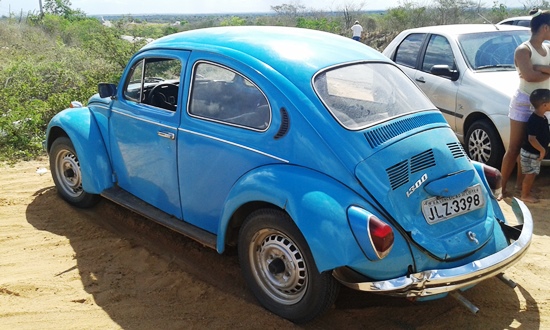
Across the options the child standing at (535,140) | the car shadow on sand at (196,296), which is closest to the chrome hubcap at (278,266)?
the car shadow on sand at (196,296)

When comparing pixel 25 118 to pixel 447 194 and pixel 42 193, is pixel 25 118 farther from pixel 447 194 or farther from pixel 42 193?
pixel 447 194

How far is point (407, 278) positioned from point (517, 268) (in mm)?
1745

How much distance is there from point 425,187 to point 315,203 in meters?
0.76

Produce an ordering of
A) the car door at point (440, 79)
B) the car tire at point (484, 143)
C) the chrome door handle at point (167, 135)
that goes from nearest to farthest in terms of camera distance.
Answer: the chrome door handle at point (167, 135), the car tire at point (484, 143), the car door at point (440, 79)

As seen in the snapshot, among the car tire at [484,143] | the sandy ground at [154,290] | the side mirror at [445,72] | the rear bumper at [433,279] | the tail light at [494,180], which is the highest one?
the side mirror at [445,72]

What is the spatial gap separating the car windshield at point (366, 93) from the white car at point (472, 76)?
256cm

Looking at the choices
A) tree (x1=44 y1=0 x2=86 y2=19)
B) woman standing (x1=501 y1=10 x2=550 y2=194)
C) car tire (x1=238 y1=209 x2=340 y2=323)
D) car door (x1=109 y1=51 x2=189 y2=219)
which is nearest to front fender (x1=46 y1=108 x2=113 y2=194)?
car door (x1=109 y1=51 x2=189 y2=219)

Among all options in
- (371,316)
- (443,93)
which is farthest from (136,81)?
(443,93)

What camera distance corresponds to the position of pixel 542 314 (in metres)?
3.75

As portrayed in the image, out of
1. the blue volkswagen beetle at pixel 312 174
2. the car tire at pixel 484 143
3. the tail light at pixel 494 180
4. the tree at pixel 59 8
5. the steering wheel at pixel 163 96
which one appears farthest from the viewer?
the tree at pixel 59 8

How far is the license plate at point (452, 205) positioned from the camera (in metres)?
3.45

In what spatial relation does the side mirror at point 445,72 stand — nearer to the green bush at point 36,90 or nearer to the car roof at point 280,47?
the car roof at point 280,47

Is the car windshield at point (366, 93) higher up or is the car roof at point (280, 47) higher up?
the car roof at point (280, 47)

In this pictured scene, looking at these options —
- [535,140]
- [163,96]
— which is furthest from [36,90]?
[535,140]
